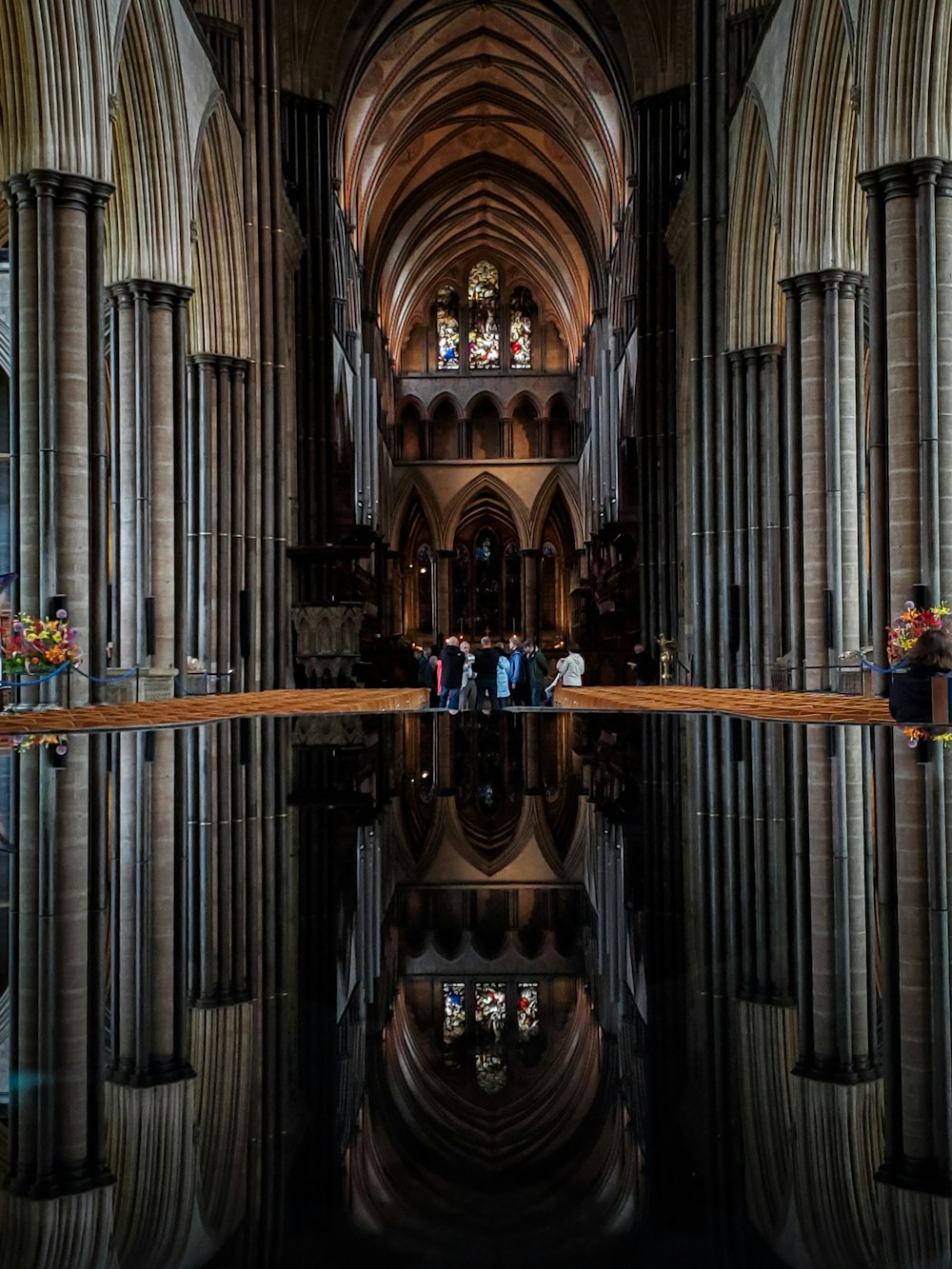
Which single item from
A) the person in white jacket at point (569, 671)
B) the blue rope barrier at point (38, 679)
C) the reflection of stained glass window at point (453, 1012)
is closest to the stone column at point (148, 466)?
the blue rope barrier at point (38, 679)

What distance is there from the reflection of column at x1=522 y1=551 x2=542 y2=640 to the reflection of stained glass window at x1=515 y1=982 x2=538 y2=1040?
42.6 m

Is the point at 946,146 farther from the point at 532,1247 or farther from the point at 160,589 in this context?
the point at 532,1247

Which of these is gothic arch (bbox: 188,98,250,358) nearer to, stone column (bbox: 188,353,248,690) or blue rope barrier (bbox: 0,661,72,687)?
stone column (bbox: 188,353,248,690)

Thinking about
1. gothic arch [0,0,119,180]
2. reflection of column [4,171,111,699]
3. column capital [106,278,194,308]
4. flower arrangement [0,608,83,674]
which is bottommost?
flower arrangement [0,608,83,674]

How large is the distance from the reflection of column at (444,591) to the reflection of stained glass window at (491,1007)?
1709 inches

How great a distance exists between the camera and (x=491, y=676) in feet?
51.9

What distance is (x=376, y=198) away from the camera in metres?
36.2

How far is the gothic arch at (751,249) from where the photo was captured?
17.6m

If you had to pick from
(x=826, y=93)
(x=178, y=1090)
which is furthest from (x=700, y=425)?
(x=178, y=1090)

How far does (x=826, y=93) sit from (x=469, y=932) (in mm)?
14948

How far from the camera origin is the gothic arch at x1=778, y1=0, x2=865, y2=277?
47.6 ft

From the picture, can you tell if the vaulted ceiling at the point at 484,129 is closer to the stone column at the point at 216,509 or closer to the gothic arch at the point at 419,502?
the gothic arch at the point at 419,502

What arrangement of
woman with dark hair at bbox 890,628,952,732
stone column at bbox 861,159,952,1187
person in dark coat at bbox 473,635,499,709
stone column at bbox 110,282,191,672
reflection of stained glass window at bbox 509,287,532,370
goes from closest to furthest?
1. woman with dark hair at bbox 890,628,952,732
2. stone column at bbox 861,159,952,1187
3. stone column at bbox 110,282,191,672
4. person in dark coat at bbox 473,635,499,709
5. reflection of stained glass window at bbox 509,287,532,370

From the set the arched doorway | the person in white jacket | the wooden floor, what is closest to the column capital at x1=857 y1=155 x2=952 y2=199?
the wooden floor
